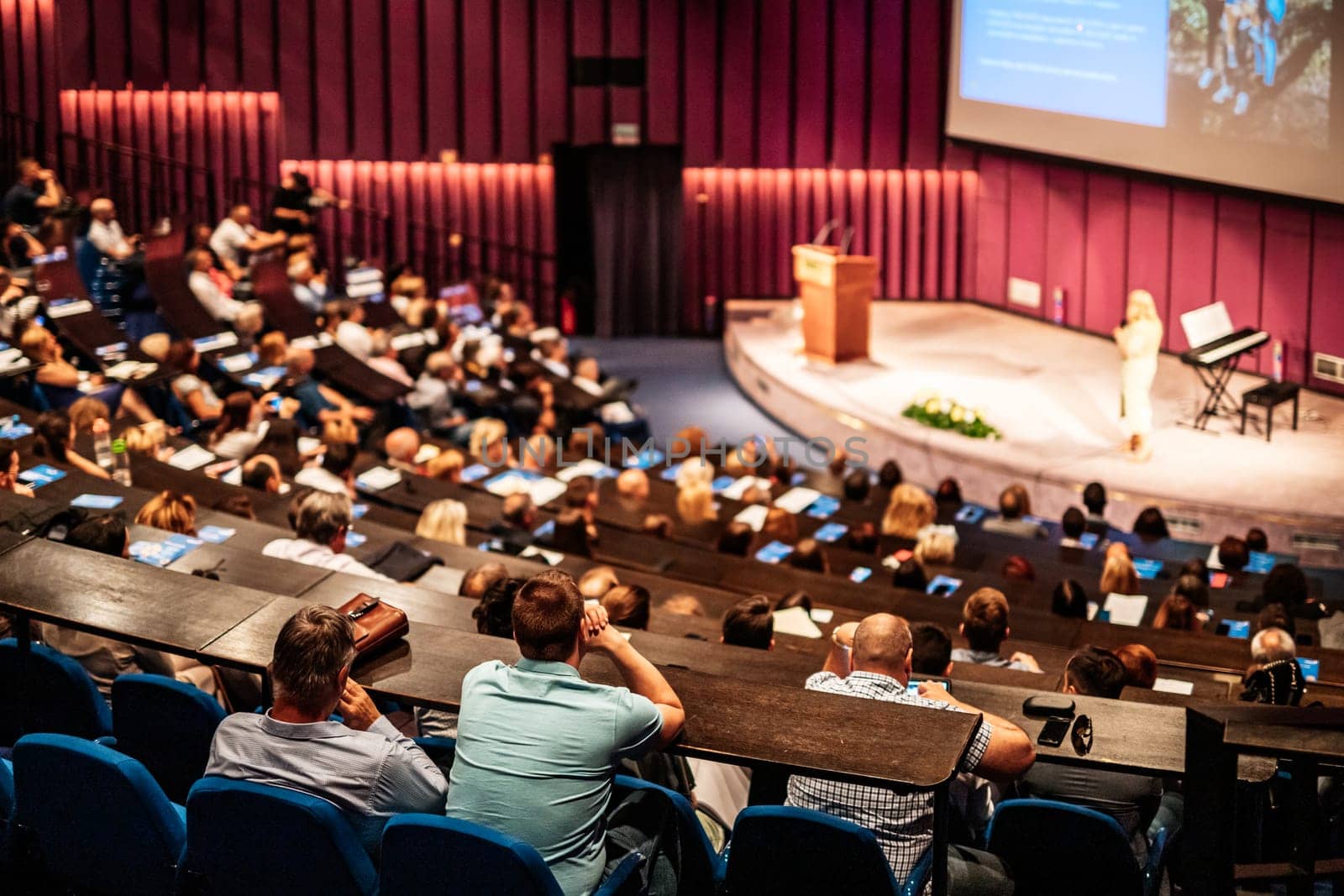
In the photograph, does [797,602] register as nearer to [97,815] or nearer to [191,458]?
[97,815]

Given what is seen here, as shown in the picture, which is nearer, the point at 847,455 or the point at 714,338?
the point at 847,455

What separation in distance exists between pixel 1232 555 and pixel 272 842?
6588 mm

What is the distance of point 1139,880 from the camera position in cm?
328

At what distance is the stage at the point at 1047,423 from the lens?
1019cm

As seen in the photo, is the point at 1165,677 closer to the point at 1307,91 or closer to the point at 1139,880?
the point at 1139,880

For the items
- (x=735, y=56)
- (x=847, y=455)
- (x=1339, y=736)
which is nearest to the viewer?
(x=1339, y=736)

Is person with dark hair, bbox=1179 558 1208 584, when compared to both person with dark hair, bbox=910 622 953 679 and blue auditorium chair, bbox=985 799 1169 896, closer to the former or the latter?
person with dark hair, bbox=910 622 953 679

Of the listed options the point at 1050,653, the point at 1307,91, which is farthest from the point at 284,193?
the point at 1050,653

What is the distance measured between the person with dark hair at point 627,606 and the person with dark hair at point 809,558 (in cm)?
270

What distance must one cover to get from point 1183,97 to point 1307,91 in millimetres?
1251

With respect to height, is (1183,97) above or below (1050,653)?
above

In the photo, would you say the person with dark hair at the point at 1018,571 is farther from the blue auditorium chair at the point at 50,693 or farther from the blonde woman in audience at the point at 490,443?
the blue auditorium chair at the point at 50,693

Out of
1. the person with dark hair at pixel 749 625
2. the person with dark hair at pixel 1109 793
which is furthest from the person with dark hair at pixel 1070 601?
the person with dark hair at pixel 1109 793

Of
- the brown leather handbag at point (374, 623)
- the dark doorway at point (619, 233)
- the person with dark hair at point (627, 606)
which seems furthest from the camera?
the dark doorway at point (619, 233)
